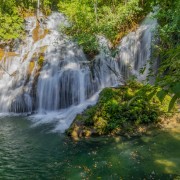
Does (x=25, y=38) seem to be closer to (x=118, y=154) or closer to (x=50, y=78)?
(x=50, y=78)

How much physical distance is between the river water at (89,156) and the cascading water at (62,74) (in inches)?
153

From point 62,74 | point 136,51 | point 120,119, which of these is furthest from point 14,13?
point 120,119

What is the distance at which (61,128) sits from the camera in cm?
1331

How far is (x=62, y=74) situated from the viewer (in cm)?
1791

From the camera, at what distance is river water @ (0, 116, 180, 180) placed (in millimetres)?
8648

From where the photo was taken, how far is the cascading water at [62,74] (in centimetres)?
1708

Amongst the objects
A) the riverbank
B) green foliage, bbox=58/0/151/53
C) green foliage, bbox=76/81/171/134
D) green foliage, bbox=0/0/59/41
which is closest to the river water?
the riverbank

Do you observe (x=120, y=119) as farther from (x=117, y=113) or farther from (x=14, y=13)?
(x=14, y=13)

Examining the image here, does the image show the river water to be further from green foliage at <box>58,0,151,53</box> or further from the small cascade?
the small cascade

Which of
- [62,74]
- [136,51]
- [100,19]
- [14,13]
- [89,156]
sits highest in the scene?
[14,13]

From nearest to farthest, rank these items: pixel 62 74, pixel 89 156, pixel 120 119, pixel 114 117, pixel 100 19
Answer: pixel 89 156 < pixel 120 119 < pixel 114 117 < pixel 62 74 < pixel 100 19

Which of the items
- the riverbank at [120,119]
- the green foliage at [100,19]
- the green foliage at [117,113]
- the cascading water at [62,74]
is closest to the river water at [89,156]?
the riverbank at [120,119]

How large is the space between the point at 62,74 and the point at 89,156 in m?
8.79

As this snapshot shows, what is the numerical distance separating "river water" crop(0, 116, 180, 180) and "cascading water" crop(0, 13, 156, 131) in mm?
3893
